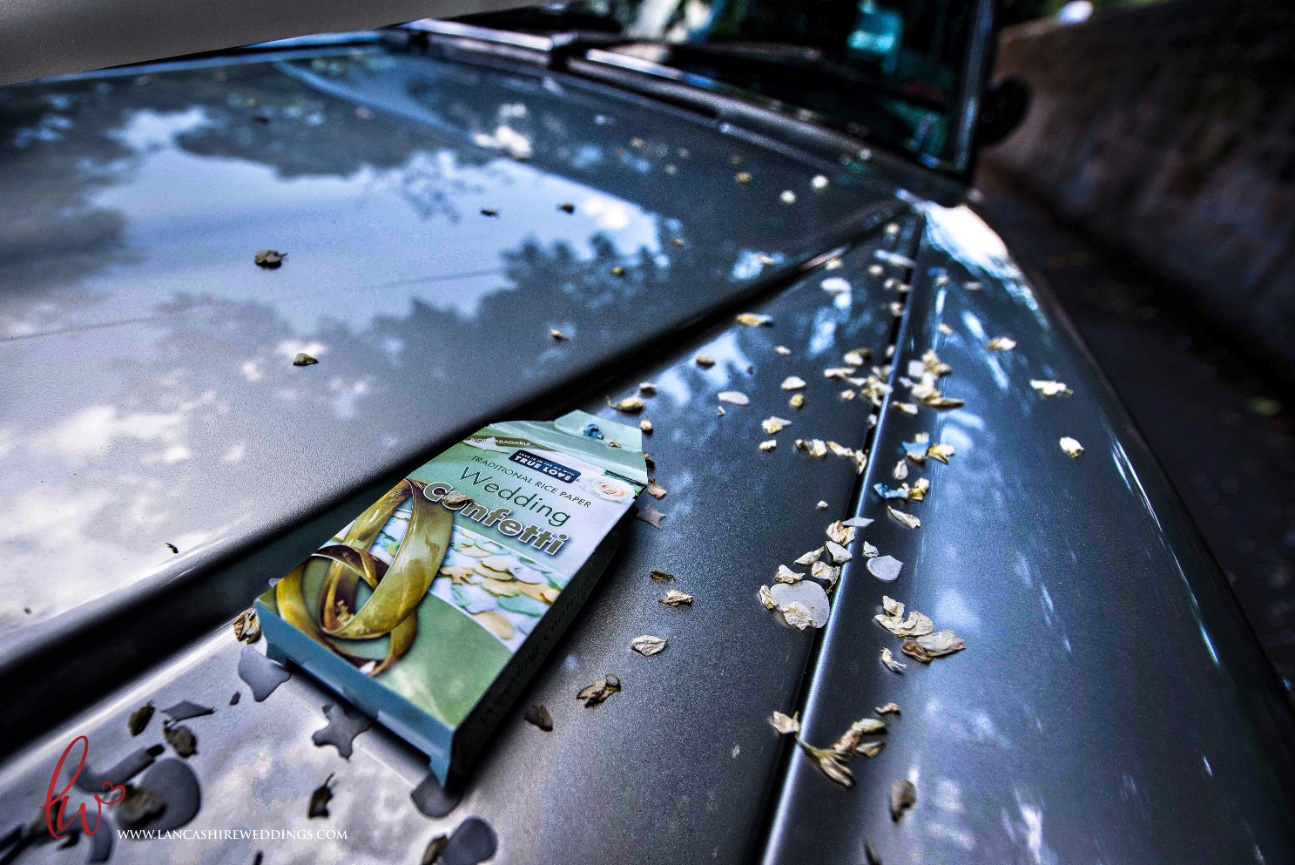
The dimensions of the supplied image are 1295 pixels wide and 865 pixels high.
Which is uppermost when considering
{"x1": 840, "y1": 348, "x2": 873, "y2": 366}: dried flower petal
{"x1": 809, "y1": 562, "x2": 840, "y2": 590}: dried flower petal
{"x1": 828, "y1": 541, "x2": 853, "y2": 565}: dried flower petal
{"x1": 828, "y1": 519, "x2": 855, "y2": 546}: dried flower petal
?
{"x1": 840, "y1": 348, "x2": 873, "y2": 366}: dried flower petal

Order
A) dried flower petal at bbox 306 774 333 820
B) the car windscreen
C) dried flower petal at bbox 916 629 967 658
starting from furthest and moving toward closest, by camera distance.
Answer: the car windscreen
dried flower petal at bbox 916 629 967 658
dried flower petal at bbox 306 774 333 820

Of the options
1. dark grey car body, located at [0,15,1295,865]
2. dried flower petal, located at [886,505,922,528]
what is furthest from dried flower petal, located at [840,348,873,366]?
dried flower petal, located at [886,505,922,528]

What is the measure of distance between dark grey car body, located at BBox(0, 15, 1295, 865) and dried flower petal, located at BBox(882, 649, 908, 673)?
1cm

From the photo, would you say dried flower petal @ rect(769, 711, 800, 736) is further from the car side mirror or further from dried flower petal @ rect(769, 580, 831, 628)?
the car side mirror

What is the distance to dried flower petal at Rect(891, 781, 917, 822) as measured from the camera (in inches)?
26.0

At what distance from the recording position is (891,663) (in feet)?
2.55

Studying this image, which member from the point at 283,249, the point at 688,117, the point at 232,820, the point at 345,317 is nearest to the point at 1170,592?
the point at 232,820

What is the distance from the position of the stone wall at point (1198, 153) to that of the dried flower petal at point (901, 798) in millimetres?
5442

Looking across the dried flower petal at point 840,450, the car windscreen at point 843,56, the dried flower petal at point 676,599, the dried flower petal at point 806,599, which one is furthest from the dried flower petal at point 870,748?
the car windscreen at point 843,56

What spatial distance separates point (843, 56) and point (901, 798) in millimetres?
2548

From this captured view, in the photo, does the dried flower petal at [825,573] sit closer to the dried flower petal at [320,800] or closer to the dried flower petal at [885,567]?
the dried flower petal at [885,567]

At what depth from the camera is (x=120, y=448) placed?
0.82 m

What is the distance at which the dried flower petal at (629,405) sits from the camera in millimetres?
1069

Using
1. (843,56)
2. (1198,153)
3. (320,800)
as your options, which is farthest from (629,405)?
(1198,153)
